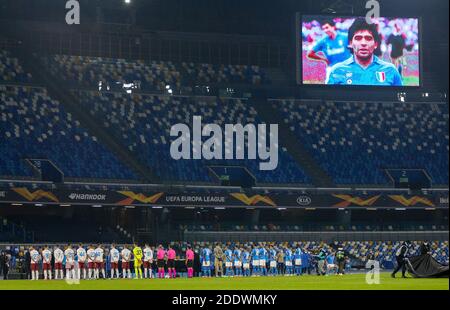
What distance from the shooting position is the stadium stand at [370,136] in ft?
244

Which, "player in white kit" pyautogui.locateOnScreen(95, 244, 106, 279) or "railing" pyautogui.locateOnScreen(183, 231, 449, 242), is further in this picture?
"railing" pyautogui.locateOnScreen(183, 231, 449, 242)

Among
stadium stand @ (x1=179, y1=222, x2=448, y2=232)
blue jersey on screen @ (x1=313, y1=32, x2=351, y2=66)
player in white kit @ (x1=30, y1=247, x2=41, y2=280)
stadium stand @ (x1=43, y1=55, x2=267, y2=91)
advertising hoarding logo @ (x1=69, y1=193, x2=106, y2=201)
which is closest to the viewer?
player in white kit @ (x1=30, y1=247, x2=41, y2=280)

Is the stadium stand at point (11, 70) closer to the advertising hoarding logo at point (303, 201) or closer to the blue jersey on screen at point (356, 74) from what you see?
the advertising hoarding logo at point (303, 201)

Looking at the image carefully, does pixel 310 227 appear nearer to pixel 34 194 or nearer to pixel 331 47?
pixel 331 47

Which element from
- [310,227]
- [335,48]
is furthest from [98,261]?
[335,48]

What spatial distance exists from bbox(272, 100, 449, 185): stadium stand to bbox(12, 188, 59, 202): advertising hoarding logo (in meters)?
21.6

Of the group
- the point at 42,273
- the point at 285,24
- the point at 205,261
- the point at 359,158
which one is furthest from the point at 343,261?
the point at 285,24

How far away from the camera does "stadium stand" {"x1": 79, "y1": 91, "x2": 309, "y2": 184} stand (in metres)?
69.8

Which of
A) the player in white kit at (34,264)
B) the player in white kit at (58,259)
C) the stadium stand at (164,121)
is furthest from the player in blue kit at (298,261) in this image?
the player in white kit at (34,264)

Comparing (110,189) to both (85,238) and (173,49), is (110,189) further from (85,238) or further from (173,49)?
(173,49)

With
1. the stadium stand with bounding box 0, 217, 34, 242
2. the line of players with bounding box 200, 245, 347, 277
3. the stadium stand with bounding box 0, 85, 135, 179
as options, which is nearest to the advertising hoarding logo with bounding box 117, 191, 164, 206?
the stadium stand with bounding box 0, 85, 135, 179

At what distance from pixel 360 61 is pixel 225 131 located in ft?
36.0

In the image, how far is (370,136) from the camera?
77.5m

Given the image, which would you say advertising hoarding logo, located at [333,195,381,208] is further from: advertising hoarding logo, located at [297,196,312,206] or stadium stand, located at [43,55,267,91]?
stadium stand, located at [43,55,267,91]
